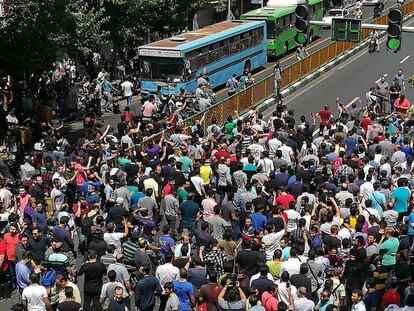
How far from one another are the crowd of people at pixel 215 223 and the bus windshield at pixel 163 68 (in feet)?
28.5

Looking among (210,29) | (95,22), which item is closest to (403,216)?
(95,22)

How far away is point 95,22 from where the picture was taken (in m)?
29.1

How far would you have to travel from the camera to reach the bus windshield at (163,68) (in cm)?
2856

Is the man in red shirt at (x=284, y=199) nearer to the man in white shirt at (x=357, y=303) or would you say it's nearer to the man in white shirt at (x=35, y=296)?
the man in white shirt at (x=357, y=303)

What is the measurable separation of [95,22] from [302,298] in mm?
20359

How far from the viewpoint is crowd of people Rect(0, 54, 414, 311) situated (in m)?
11.6

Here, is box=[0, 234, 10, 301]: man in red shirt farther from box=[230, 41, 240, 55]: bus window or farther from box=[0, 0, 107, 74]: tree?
box=[230, 41, 240, 55]: bus window

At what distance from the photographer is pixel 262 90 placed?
29250mm

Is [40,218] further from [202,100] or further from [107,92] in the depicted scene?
[107,92]

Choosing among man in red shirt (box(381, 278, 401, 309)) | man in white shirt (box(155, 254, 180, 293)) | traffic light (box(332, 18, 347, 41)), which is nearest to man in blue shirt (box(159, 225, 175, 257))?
man in white shirt (box(155, 254, 180, 293))

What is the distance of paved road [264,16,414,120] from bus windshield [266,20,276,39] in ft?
12.1

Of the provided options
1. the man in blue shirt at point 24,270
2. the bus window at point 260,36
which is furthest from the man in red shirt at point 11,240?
the bus window at point 260,36

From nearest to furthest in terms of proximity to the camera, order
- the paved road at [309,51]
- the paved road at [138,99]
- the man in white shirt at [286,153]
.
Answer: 1. the man in white shirt at [286,153]
2. the paved road at [138,99]
3. the paved road at [309,51]

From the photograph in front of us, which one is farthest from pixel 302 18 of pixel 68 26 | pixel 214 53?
pixel 214 53
